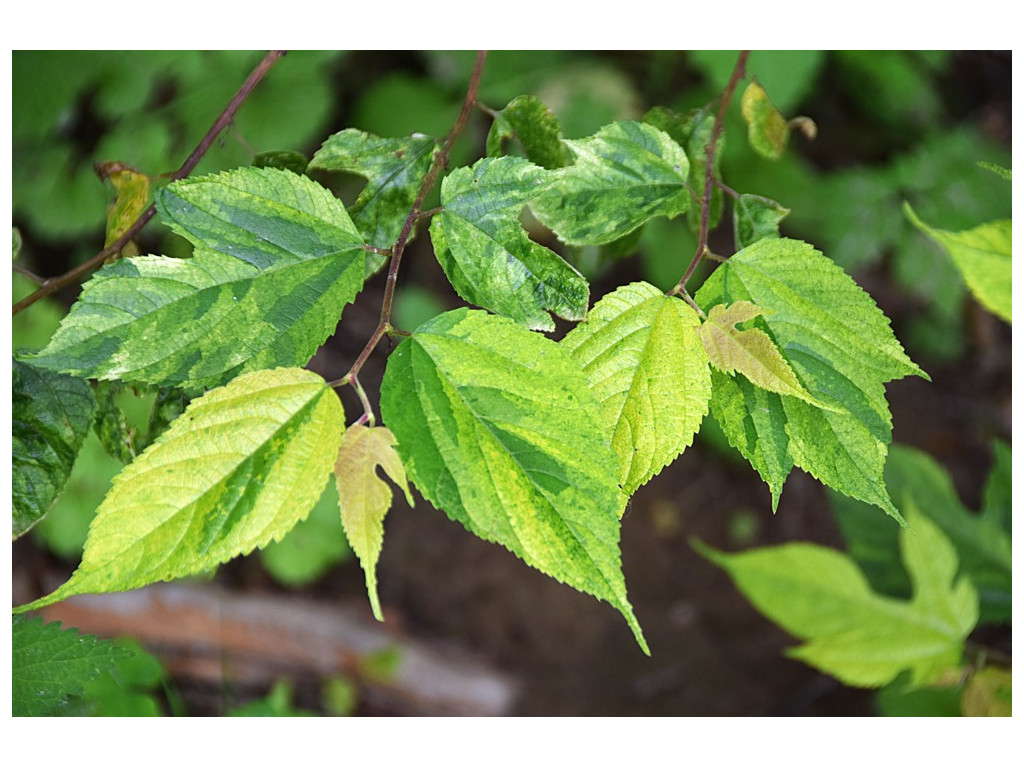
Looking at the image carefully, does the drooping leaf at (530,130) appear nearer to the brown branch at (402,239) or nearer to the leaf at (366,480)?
the brown branch at (402,239)

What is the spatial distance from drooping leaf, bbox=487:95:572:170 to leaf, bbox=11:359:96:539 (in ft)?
1.10

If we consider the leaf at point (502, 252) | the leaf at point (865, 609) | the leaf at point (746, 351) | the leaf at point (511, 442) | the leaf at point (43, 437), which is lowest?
the leaf at point (865, 609)

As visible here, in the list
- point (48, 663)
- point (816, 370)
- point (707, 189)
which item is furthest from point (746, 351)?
point (48, 663)

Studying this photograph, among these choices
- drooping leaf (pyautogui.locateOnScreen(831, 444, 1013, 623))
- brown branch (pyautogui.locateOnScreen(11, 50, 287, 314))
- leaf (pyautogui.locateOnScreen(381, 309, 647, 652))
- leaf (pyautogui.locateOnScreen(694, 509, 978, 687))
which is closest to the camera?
leaf (pyautogui.locateOnScreen(381, 309, 647, 652))

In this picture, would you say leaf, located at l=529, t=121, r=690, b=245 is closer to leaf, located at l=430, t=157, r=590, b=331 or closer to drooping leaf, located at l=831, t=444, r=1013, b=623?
leaf, located at l=430, t=157, r=590, b=331

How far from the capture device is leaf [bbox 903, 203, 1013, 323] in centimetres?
61

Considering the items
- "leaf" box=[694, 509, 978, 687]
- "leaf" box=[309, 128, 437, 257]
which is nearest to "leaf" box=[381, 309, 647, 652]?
"leaf" box=[309, 128, 437, 257]

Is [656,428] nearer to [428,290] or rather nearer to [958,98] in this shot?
[428,290]

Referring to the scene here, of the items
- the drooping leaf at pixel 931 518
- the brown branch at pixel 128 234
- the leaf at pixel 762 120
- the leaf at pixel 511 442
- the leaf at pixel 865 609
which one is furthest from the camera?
the drooping leaf at pixel 931 518

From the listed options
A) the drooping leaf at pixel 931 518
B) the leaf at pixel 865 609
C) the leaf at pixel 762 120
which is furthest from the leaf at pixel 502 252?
the drooping leaf at pixel 931 518

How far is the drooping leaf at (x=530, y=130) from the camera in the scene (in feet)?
1.84

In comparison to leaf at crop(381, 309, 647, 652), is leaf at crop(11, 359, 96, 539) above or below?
below

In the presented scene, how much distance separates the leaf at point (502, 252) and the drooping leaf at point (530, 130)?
0.10 metres
